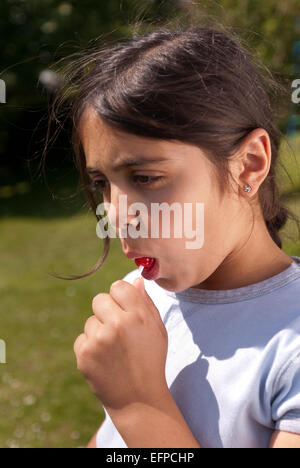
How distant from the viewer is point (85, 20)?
10.9 meters

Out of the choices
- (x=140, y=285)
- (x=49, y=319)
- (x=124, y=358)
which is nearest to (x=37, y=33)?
(x=49, y=319)

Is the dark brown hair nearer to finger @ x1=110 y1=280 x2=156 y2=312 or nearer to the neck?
the neck

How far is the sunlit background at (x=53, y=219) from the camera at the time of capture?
2.20 m

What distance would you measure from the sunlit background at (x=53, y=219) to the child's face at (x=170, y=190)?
48 cm

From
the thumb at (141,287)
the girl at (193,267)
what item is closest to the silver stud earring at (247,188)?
the girl at (193,267)

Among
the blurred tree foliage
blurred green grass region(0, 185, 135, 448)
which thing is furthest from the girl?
the blurred tree foliage

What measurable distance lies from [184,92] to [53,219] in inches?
322

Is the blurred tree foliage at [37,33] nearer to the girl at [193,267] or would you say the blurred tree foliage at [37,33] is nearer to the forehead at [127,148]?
the girl at [193,267]

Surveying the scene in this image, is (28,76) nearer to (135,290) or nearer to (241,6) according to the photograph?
(241,6)

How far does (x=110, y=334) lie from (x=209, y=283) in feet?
1.17

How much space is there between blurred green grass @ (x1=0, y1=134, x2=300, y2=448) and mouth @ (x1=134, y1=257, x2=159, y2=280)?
2.19ft

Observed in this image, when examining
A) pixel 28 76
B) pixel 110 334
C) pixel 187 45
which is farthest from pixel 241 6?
pixel 110 334

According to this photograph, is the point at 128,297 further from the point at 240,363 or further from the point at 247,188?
the point at 247,188

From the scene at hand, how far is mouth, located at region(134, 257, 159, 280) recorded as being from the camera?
1.43 m
